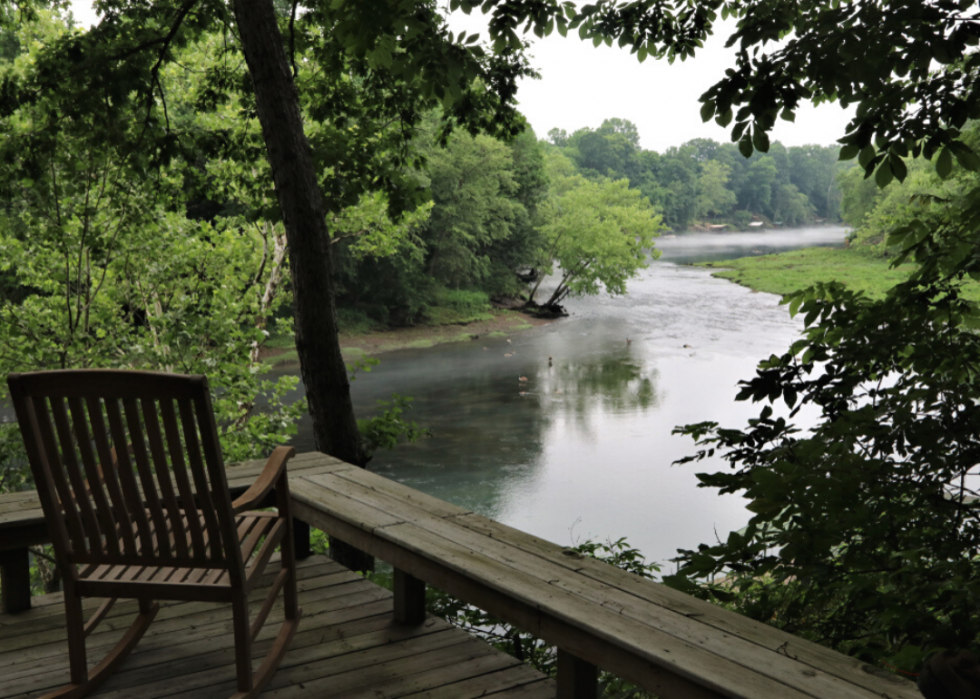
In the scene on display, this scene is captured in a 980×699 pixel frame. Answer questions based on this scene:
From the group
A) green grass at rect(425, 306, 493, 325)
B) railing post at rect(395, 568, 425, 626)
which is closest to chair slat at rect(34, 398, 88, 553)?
railing post at rect(395, 568, 425, 626)

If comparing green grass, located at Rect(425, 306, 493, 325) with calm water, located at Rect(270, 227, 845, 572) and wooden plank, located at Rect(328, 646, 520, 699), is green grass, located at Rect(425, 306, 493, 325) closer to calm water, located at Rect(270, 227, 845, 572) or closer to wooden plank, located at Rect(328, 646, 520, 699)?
calm water, located at Rect(270, 227, 845, 572)

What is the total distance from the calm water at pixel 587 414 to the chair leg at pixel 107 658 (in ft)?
11.5

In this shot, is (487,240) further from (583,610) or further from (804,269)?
(583,610)

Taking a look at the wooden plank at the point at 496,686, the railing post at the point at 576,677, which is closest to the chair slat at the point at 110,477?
the wooden plank at the point at 496,686

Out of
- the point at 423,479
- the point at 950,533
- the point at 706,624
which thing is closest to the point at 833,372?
the point at 950,533

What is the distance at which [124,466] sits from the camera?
1692 millimetres

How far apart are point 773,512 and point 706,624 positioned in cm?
37

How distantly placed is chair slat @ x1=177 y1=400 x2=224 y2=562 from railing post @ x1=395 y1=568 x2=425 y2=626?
63 centimetres

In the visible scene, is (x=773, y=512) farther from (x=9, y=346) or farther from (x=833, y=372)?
(x=9, y=346)

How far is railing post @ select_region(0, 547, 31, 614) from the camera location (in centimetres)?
230

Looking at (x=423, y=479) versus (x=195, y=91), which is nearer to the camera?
(x=195, y=91)

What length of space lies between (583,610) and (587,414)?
13912 mm

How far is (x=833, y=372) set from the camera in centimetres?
254

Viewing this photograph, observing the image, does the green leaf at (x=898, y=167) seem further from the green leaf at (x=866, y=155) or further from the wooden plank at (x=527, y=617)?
the wooden plank at (x=527, y=617)
